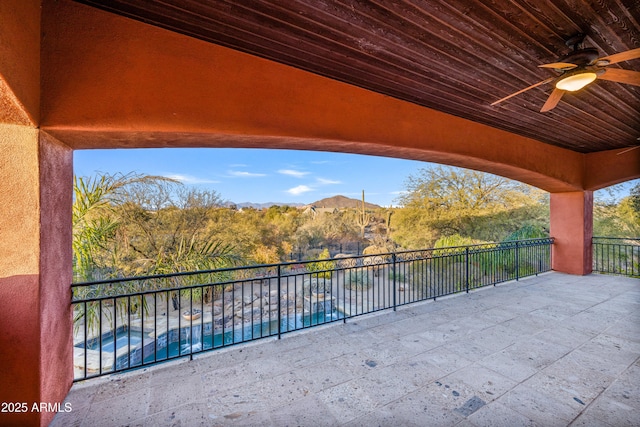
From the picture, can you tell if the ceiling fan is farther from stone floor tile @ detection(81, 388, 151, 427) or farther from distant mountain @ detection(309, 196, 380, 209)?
distant mountain @ detection(309, 196, 380, 209)

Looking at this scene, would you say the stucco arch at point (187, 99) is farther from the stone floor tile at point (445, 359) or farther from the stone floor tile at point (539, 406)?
the stone floor tile at point (539, 406)

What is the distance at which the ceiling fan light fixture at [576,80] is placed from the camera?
80.7 inches

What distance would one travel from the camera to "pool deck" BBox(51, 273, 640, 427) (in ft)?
6.18

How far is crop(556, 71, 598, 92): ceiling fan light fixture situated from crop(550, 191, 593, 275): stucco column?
5569 mm

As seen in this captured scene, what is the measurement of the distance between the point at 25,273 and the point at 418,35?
317cm

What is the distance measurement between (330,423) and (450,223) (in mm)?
10983

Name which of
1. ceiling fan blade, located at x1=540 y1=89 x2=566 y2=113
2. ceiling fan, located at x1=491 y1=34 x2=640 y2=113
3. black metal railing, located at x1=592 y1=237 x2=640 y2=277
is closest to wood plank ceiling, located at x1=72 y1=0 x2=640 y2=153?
ceiling fan, located at x1=491 y1=34 x2=640 y2=113

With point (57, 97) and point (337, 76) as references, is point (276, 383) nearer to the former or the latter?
point (57, 97)

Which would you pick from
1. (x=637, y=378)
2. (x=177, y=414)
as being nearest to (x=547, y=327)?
(x=637, y=378)

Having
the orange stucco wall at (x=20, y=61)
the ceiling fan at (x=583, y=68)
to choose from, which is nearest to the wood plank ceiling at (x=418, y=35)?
the ceiling fan at (x=583, y=68)

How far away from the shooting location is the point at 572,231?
20.6 ft

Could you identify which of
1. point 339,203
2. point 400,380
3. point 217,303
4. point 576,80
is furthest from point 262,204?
point 576,80

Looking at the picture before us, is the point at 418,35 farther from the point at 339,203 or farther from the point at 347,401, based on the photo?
the point at 339,203

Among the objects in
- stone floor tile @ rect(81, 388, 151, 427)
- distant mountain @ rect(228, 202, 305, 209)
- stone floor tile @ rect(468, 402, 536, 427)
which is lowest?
stone floor tile @ rect(468, 402, 536, 427)
